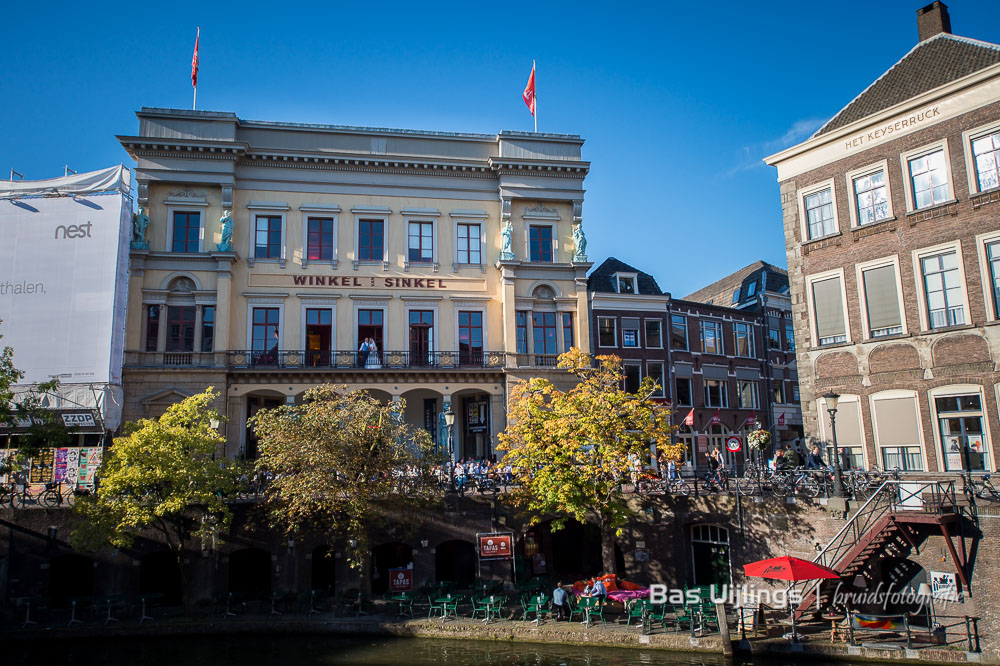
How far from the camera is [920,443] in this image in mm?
24328

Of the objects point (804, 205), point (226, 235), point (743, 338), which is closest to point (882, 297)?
point (804, 205)

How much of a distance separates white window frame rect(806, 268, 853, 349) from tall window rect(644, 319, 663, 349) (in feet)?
49.0

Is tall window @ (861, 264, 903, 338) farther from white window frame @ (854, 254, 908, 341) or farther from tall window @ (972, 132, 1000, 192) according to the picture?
tall window @ (972, 132, 1000, 192)

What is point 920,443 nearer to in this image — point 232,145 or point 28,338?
point 232,145

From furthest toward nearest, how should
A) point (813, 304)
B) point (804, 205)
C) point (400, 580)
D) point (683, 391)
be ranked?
1. point (683, 391)
2. point (804, 205)
3. point (813, 304)
4. point (400, 580)

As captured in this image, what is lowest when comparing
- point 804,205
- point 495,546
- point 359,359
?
point 495,546

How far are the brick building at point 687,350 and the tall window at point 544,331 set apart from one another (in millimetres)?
3942

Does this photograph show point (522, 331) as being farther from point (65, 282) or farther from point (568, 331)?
point (65, 282)

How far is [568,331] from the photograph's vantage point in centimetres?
3841

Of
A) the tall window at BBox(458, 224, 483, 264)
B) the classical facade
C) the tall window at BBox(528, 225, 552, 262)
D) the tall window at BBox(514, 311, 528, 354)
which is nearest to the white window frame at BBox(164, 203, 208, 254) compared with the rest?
the classical facade

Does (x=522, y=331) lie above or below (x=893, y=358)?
above

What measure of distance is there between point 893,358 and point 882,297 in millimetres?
2226

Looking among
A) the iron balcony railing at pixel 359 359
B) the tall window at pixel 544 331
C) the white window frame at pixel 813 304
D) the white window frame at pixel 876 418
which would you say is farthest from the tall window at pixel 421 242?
the white window frame at pixel 876 418

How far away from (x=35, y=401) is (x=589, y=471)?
66.3ft
